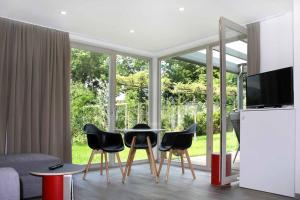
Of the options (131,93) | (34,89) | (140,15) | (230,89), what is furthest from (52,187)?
(131,93)

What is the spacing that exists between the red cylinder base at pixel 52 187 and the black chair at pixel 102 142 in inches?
66.3

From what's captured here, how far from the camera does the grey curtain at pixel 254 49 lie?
4504mm

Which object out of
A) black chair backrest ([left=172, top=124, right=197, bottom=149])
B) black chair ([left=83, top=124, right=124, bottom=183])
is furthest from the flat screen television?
black chair ([left=83, top=124, right=124, bottom=183])

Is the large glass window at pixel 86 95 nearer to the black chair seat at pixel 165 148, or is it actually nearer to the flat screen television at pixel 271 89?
the black chair seat at pixel 165 148

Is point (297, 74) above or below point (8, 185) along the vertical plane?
above

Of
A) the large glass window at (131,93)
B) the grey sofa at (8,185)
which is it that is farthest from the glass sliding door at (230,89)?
the grey sofa at (8,185)

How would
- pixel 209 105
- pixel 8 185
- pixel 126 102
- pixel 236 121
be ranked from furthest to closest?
pixel 126 102
pixel 209 105
pixel 236 121
pixel 8 185

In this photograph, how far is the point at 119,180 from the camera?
459cm

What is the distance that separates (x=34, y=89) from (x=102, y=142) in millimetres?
1375

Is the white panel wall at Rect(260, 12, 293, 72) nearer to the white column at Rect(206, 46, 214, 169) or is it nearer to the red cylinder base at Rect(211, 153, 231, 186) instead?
the white column at Rect(206, 46, 214, 169)

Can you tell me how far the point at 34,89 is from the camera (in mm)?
4621

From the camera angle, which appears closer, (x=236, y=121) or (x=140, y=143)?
(x=236, y=121)

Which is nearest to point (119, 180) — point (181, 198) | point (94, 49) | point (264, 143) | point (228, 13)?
point (181, 198)

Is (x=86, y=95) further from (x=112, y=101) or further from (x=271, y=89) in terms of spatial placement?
(x=271, y=89)
